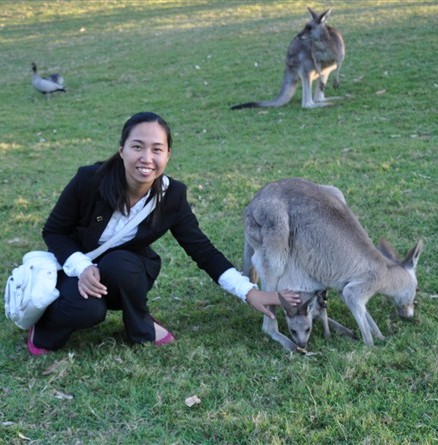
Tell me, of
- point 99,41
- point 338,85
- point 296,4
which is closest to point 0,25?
point 99,41

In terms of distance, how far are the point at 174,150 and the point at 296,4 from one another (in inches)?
477

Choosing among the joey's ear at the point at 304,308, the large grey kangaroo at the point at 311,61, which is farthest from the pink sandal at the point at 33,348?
the large grey kangaroo at the point at 311,61

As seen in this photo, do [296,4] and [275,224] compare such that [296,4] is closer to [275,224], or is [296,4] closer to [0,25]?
[0,25]

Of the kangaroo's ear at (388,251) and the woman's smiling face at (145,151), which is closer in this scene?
the woman's smiling face at (145,151)

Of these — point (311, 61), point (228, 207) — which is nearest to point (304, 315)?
point (228, 207)

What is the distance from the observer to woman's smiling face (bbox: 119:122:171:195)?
2900 mm

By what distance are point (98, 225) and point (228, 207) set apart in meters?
2.35

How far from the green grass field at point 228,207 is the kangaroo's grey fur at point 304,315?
85 mm

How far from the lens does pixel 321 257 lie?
10.8 feet

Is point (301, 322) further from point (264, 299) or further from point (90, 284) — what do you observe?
point (90, 284)

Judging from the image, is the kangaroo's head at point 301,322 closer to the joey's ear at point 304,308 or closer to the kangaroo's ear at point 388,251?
the joey's ear at point 304,308

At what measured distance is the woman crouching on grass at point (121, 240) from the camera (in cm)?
293

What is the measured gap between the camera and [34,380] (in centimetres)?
289

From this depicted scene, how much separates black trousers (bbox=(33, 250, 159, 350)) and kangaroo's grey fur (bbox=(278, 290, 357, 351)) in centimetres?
68
